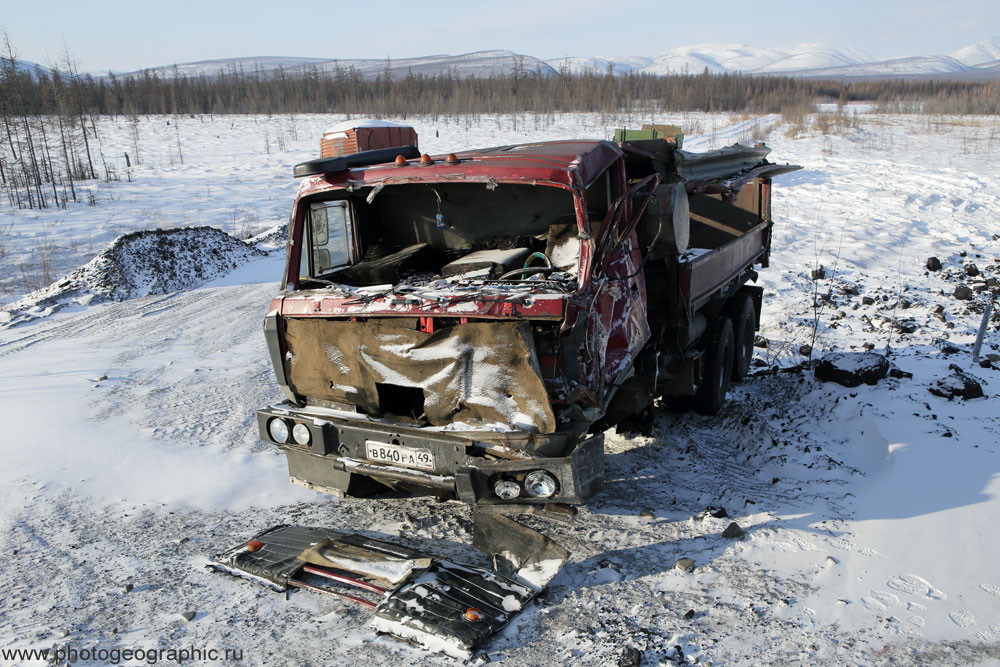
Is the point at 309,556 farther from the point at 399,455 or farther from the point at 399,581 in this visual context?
the point at 399,455

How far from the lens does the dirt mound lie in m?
10.7

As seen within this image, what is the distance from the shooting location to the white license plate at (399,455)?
3.83m

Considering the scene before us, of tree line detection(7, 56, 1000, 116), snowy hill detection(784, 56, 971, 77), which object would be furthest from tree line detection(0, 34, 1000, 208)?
snowy hill detection(784, 56, 971, 77)

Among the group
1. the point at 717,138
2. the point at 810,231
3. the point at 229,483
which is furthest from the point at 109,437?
the point at 717,138

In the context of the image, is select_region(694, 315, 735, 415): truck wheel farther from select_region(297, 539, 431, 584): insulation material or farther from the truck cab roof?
select_region(297, 539, 431, 584): insulation material

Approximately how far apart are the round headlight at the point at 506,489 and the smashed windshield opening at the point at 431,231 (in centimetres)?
138

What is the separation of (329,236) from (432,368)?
5.49 ft

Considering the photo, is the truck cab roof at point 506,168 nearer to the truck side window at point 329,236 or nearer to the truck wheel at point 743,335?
the truck side window at point 329,236

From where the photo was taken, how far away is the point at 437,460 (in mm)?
3791

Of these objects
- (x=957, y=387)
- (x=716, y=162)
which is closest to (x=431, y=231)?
(x=716, y=162)

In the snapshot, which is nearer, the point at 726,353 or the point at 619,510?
the point at 619,510

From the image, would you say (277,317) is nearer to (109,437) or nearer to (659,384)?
(109,437)

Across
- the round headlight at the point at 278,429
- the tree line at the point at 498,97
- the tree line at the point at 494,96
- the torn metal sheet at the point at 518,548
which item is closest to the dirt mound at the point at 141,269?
the round headlight at the point at 278,429

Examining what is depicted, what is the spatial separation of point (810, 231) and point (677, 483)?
11.2 meters
